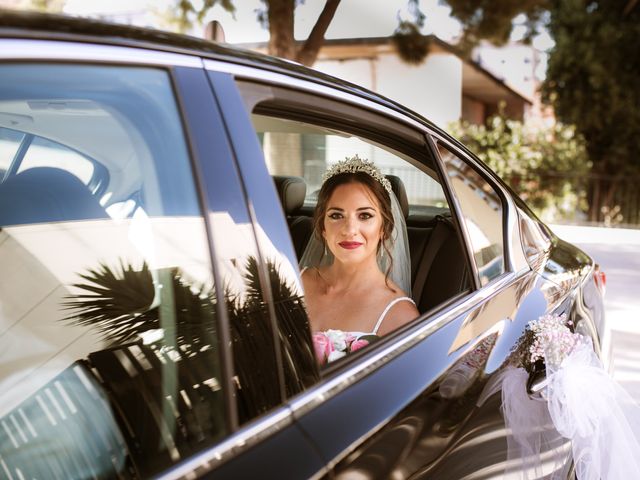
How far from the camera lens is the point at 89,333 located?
1.40 metres

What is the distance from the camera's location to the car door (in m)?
1.24

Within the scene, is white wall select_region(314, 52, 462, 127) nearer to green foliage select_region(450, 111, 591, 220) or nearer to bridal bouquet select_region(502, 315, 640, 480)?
green foliage select_region(450, 111, 591, 220)

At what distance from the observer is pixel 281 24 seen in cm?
808

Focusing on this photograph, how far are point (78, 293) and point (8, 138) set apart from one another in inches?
21.1

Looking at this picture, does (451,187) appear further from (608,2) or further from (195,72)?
(608,2)

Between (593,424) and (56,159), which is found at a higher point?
(56,159)

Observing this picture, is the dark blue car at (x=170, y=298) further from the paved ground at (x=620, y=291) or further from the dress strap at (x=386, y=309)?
the paved ground at (x=620, y=291)

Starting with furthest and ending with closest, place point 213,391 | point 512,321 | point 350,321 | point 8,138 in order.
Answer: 1. point 350,321
2. point 512,321
3. point 8,138
4. point 213,391

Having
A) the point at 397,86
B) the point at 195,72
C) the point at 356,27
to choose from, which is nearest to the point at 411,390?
the point at 195,72

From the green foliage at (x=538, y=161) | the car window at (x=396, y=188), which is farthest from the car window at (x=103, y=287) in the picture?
the green foliage at (x=538, y=161)

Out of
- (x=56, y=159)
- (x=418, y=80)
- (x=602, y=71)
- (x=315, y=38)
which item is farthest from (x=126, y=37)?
(x=418, y=80)

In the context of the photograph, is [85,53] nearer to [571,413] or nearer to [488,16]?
[571,413]

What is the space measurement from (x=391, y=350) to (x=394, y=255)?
1.23 metres

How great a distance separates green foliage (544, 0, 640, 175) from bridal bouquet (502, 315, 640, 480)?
13846 millimetres
